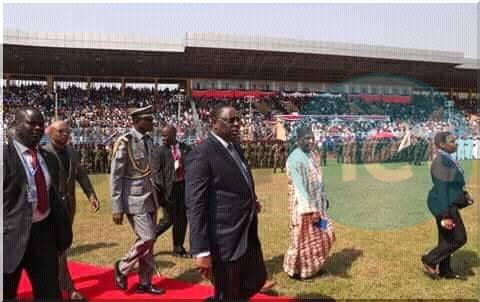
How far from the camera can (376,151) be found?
2161 cm

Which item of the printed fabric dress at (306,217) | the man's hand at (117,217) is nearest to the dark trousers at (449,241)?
the printed fabric dress at (306,217)

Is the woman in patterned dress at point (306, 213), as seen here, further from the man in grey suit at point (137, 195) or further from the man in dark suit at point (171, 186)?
the man in dark suit at point (171, 186)

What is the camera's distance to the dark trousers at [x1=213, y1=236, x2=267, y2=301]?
302 centimetres

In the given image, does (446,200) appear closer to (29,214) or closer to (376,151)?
(29,214)

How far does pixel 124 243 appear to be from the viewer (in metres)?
6.55

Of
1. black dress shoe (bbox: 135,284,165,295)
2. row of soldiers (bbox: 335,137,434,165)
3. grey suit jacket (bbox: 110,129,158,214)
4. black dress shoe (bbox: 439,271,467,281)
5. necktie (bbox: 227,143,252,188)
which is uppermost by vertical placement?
necktie (bbox: 227,143,252,188)

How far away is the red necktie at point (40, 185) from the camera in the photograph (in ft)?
10.2

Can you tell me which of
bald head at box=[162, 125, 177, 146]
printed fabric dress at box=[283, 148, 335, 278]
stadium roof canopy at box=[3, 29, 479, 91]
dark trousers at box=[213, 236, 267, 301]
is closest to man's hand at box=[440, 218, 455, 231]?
printed fabric dress at box=[283, 148, 335, 278]

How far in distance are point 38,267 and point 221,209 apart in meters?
1.12

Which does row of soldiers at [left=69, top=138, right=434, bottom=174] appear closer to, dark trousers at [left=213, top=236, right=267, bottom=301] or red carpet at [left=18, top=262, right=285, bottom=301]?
red carpet at [left=18, top=262, right=285, bottom=301]

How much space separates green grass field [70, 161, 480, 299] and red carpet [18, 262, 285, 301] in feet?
0.85

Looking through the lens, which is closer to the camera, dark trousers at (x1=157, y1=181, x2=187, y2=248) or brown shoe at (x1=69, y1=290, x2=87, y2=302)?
brown shoe at (x1=69, y1=290, x2=87, y2=302)

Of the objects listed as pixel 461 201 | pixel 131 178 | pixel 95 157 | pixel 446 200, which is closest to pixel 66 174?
pixel 131 178

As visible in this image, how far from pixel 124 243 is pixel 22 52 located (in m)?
18.5
